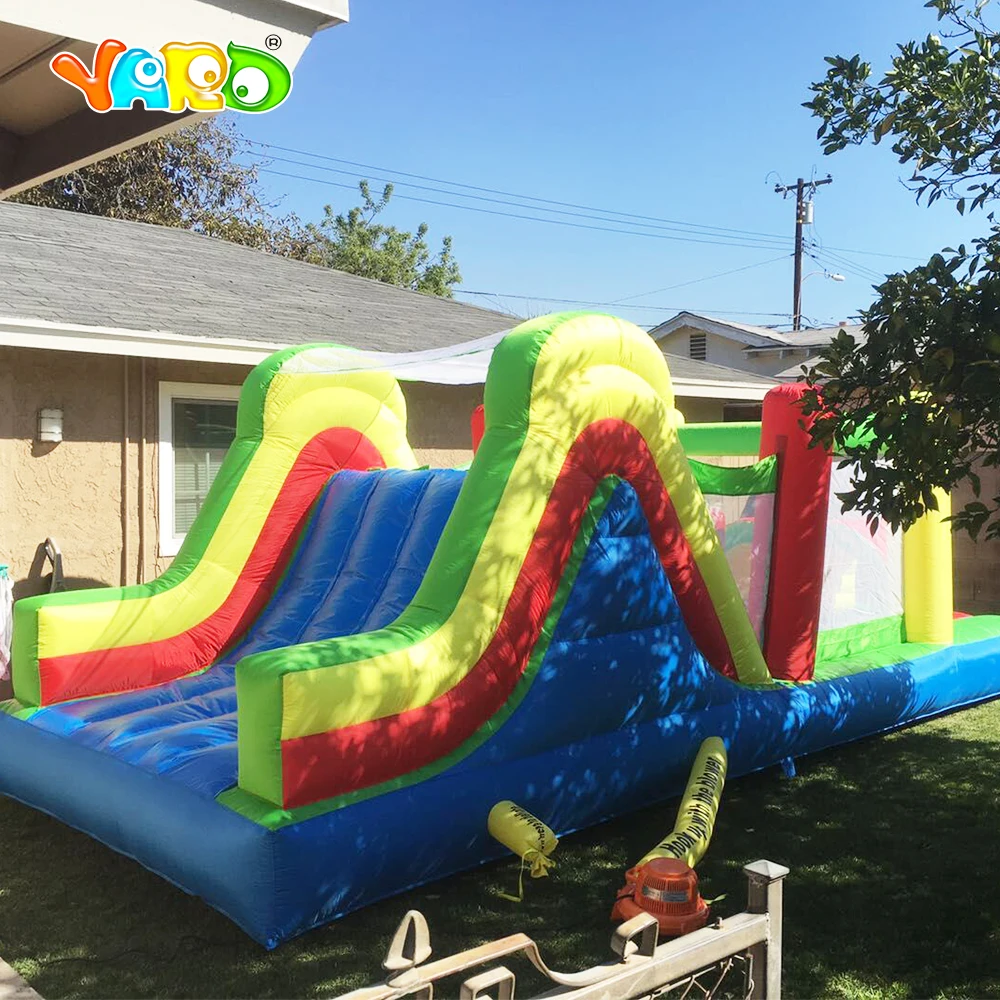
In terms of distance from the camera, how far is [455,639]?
4.57 meters

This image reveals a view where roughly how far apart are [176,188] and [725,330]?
46.6ft

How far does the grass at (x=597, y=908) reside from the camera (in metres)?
3.76

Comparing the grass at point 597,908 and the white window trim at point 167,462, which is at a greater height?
the white window trim at point 167,462

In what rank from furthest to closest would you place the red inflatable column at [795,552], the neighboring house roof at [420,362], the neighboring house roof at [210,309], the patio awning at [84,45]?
the neighboring house roof at [210,309] < the red inflatable column at [795,552] < the neighboring house roof at [420,362] < the patio awning at [84,45]

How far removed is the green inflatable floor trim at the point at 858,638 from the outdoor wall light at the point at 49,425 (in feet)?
17.5

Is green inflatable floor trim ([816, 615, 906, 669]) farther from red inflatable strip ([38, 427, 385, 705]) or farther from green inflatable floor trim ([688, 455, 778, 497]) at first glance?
red inflatable strip ([38, 427, 385, 705])

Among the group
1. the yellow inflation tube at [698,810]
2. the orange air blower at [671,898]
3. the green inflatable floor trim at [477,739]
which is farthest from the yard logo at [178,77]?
the yellow inflation tube at [698,810]

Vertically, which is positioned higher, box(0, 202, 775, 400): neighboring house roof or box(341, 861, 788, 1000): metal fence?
box(0, 202, 775, 400): neighboring house roof

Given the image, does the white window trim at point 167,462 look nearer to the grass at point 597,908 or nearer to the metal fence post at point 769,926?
the grass at point 597,908

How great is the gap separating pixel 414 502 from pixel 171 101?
11.8 ft

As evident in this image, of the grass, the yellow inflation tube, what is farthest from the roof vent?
the yellow inflation tube

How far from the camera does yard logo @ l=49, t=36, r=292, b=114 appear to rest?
241 cm

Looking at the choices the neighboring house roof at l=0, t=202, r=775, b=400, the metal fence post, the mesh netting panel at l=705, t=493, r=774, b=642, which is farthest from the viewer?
the neighboring house roof at l=0, t=202, r=775, b=400

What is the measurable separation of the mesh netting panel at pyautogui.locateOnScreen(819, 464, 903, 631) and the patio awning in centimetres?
511
